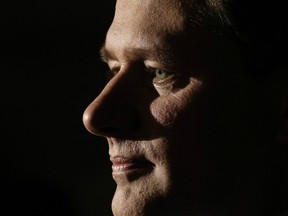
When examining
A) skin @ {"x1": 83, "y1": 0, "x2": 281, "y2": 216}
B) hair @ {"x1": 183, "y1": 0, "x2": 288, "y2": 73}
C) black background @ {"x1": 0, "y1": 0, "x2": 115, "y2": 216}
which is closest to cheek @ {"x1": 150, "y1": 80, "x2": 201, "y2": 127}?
skin @ {"x1": 83, "y1": 0, "x2": 281, "y2": 216}

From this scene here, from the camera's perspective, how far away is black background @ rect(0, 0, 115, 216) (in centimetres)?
231

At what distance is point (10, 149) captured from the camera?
241cm

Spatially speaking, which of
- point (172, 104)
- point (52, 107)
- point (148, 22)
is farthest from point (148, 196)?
point (52, 107)

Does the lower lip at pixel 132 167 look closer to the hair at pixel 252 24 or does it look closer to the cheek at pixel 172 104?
the cheek at pixel 172 104

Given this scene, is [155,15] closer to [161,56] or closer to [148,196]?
[161,56]

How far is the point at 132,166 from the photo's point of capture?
1.24 meters

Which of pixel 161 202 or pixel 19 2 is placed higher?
pixel 19 2

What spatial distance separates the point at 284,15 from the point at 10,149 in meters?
1.40

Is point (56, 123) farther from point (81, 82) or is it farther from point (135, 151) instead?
point (135, 151)

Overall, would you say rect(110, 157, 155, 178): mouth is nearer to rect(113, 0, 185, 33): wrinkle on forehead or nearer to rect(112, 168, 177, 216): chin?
rect(112, 168, 177, 216): chin

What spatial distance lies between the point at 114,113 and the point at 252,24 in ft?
0.97

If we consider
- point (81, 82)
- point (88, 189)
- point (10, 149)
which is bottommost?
point (88, 189)

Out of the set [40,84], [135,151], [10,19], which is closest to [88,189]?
[40,84]

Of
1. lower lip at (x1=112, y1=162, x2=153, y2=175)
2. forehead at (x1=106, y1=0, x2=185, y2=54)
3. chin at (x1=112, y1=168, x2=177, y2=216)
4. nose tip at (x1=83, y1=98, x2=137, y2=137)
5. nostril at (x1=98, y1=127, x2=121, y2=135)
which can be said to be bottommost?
chin at (x1=112, y1=168, x2=177, y2=216)
